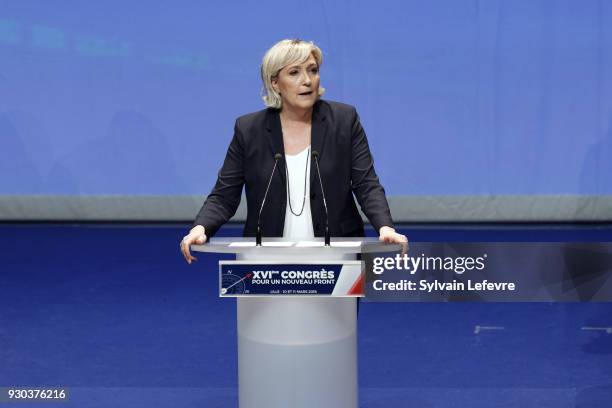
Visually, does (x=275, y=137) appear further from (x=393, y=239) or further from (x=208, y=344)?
(x=208, y=344)

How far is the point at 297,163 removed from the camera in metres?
2.73

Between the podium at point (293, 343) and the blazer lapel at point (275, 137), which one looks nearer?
the podium at point (293, 343)

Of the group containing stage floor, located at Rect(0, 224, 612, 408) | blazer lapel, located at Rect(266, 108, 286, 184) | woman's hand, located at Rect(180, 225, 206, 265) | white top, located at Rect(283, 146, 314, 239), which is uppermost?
blazer lapel, located at Rect(266, 108, 286, 184)

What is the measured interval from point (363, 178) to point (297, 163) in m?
0.22

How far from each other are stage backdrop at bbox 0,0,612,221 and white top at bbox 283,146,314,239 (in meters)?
5.21

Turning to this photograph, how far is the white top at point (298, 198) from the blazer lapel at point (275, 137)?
1.0 inches

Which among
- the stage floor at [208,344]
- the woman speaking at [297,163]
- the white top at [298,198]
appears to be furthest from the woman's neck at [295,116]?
the stage floor at [208,344]

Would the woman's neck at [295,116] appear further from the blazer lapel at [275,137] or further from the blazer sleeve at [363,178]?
the blazer sleeve at [363,178]

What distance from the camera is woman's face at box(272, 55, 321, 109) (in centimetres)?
267

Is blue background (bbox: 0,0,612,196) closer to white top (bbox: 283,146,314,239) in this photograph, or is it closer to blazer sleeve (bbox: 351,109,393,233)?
blazer sleeve (bbox: 351,109,393,233)

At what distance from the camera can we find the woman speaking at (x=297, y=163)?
2.69m

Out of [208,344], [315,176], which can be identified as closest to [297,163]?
[315,176]

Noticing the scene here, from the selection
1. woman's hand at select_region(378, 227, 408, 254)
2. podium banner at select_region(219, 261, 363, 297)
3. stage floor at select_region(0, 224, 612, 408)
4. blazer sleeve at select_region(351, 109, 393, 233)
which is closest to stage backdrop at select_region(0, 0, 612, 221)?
stage floor at select_region(0, 224, 612, 408)

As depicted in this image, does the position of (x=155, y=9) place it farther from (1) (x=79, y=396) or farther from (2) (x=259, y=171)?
(2) (x=259, y=171)
